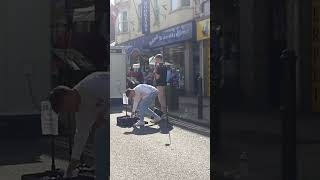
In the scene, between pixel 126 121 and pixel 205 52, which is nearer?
pixel 126 121

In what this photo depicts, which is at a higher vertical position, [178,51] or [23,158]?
[178,51]

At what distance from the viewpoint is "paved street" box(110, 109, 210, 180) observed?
8.38ft

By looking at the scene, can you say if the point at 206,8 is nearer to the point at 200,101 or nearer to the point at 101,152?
the point at 200,101

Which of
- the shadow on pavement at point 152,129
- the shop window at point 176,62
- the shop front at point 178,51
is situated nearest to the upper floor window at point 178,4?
the shop front at point 178,51

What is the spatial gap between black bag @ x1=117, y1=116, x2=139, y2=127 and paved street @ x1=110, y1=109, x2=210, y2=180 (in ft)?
0.08

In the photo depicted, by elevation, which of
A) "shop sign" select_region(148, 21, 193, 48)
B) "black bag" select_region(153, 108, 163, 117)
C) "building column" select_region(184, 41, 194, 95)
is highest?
"shop sign" select_region(148, 21, 193, 48)

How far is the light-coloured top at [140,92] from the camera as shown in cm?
255

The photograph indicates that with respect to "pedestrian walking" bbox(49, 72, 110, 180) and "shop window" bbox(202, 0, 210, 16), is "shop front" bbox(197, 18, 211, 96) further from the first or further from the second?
"pedestrian walking" bbox(49, 72, 110, 180)

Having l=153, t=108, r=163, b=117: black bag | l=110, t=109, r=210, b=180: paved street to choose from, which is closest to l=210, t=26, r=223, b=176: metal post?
l=110, t=109, r=210, b=180: paved street

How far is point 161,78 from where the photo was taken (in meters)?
2.57

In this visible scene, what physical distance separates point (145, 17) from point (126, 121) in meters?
0.56

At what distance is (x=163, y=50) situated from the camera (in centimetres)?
255

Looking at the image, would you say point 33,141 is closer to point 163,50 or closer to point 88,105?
point 88,105

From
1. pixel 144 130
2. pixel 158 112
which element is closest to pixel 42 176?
pixel 144 130
